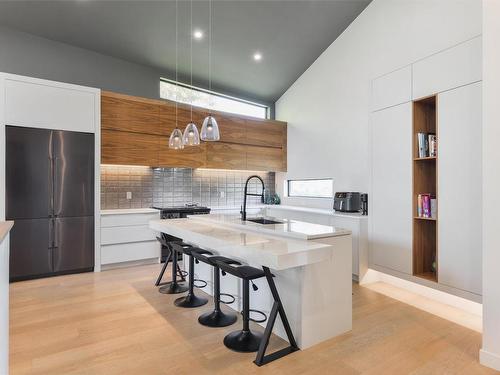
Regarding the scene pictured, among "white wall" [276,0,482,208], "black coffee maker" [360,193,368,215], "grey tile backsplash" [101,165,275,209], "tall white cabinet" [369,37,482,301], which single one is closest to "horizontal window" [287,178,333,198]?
"white wall" [276,0,482,208]

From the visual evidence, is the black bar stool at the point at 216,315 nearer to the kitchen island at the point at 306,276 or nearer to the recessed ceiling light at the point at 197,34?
the kitchen island at the point at 306,276

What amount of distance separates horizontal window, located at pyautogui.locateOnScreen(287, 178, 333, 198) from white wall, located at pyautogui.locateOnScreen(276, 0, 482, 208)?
0.39 feet

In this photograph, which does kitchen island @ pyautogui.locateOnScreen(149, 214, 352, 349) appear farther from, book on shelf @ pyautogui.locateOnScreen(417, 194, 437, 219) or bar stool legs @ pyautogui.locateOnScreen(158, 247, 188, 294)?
book on shelf @ pyautogui.locateOnScreen(417, 194, 437, 219)

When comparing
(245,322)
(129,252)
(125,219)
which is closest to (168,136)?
(125,219)

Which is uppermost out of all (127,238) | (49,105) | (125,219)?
(49,105)

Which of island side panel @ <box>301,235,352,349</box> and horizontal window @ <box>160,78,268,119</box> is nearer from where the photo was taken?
island side panel @ <box>301,235,352,349</box>

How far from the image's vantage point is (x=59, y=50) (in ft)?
14.1

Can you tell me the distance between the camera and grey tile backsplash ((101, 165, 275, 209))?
187 inches

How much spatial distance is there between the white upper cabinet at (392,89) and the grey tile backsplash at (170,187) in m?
3.06

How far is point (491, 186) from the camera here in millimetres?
2072

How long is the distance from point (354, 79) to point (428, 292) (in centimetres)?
307

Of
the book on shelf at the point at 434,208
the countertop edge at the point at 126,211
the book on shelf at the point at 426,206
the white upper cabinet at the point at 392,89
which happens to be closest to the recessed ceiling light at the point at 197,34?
the white upper cabinet at the point at 392,89

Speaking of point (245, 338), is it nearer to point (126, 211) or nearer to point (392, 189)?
point (392, 189)

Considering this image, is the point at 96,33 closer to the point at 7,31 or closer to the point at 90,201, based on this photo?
the point at 7,31
